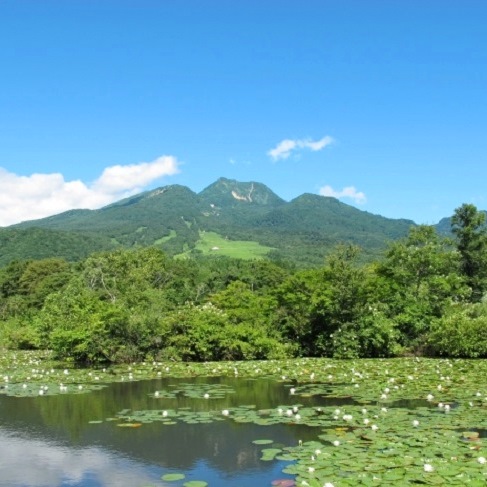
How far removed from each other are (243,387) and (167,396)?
269 cm

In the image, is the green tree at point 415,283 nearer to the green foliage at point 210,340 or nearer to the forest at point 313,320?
the forest at point 313,320

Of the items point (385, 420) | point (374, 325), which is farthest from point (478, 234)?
point (385, 420)

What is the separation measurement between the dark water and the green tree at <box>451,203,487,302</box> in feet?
99.6

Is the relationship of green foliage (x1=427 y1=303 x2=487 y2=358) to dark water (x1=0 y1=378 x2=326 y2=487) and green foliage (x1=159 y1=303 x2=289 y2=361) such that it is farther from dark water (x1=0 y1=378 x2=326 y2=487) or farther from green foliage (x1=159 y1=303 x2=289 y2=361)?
dark water (x1=0 y1=378 x2=326 y2=487)

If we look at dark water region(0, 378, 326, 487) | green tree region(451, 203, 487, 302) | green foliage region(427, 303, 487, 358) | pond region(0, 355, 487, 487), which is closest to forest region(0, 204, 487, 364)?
green foliage region(427, 303, 487, 358)

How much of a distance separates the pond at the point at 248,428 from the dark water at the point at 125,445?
0.09 feet

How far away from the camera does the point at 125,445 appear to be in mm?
10742

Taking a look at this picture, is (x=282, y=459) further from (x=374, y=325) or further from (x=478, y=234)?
(x=478, y=234)

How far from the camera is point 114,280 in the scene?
2004 inches

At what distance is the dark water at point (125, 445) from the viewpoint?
9016 millimetres

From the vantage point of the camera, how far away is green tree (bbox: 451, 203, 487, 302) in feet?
134

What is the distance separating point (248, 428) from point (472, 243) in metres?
34.6

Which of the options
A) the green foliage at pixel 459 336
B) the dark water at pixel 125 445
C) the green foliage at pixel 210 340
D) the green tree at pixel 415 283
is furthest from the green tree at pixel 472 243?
the dark water at pixel 125 445

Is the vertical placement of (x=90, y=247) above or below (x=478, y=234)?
above
